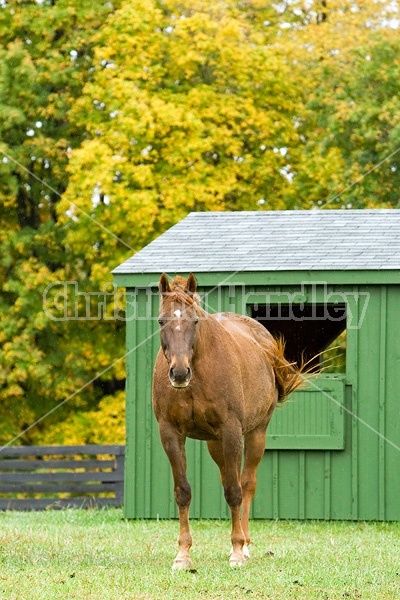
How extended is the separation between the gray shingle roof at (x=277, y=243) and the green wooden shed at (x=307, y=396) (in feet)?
0.11

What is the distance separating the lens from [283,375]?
10.9 m

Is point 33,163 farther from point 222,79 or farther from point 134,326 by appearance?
point 134,326

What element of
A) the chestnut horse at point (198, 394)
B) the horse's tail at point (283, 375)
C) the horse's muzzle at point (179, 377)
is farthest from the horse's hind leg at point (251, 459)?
the horse's muzzle at point (179, 377)

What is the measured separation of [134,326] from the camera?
14094 millimetres

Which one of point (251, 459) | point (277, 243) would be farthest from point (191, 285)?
Result: point (277, 243)

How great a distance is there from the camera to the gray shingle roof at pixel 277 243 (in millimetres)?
13680

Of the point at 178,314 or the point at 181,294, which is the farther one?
the point at 181,294

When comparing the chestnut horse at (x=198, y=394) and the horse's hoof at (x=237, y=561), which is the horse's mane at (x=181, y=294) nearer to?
the chestnut horse at (x=198, y=394)

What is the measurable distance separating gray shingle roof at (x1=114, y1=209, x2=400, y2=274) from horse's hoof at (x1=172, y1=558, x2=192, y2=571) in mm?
5532

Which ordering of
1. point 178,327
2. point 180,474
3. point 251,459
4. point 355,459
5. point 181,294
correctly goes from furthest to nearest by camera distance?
point 355,459 → point 251,459 → point 180,474 → point 181,294 → point 178,327

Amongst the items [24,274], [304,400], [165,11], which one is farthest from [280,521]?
[165,11]

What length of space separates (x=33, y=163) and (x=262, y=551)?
16.8 metres

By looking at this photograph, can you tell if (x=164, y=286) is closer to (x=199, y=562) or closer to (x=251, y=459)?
(x=199, y=562)

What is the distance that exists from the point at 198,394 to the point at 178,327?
30.7 inches
